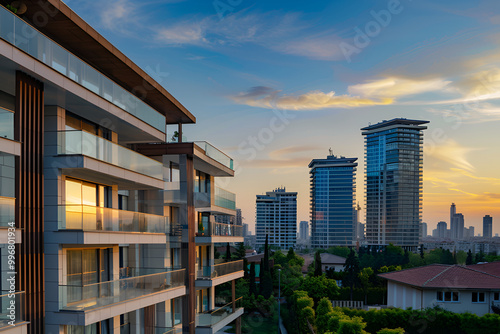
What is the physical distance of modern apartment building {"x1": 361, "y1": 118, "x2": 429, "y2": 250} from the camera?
177125 millimetres

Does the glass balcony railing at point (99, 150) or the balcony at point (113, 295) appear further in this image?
the glass balcony railing at point (99, 150)

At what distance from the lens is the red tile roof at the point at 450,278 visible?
36.1 metres

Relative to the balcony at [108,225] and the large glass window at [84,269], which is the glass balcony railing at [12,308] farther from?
A: the balcony at [108,225]

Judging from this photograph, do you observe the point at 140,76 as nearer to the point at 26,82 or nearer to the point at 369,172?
the point at 26,82

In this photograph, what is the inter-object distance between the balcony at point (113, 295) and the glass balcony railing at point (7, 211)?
9.43 feet

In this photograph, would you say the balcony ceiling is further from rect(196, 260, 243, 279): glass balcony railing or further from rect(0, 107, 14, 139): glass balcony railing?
rect(196, 260, 243, 279): glass balcony railing

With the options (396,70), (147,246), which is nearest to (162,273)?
(147,246)

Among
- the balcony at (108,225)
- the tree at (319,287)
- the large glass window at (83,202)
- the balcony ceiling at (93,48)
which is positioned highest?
the balcony ceiling at (93,48)

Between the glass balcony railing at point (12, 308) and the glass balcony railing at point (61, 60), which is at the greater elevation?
the glass balcony railing at point (61, 60)

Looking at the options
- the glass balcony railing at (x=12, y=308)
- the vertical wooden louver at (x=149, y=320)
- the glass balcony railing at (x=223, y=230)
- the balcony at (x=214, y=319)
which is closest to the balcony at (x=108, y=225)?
the glass balcony railing at (x=12, y=308)

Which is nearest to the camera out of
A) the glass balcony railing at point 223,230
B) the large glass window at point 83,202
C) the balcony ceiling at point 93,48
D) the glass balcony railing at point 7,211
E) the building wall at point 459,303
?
the glass balcony railing at point 7,211

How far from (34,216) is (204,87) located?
18962 mm

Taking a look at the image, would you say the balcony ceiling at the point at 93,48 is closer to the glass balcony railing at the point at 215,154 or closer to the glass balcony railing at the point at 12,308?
the glass balcony railing at the point at 215,154

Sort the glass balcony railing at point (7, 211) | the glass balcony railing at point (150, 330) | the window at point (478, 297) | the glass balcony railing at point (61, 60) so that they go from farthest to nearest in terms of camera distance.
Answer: the window at point (478, 297) → the glass balcony railing at point (150, 330) → the glass balcony railing at point (7, 211) → the glass balcony railing at point (61, 60)
